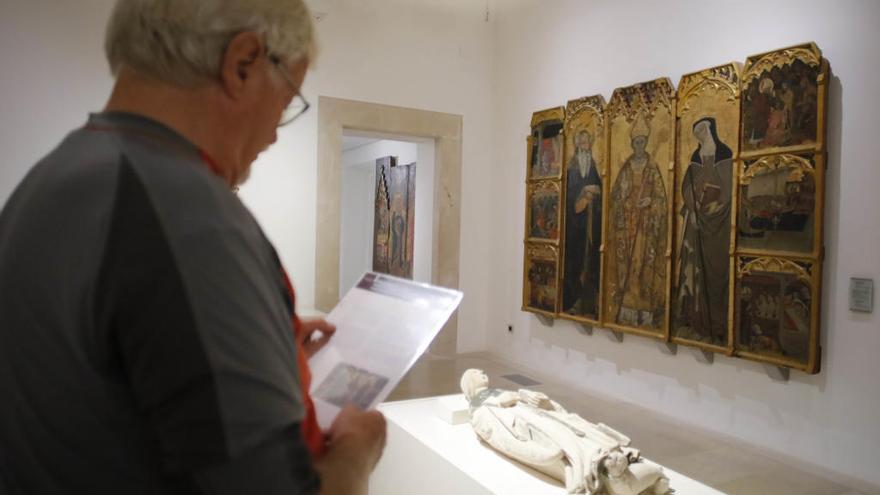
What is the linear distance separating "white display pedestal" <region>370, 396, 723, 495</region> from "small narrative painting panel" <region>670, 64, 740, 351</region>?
2708mm

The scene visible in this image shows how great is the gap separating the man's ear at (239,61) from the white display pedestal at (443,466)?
2.80m

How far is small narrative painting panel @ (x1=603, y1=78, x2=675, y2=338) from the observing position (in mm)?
6645

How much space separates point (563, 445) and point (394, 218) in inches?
383

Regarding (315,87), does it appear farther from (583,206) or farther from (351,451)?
(351,451)

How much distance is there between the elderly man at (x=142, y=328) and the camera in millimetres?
847

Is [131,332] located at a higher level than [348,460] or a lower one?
higher

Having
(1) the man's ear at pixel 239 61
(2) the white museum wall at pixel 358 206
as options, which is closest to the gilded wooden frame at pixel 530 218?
(2) the white museum wall at pixel 358 206

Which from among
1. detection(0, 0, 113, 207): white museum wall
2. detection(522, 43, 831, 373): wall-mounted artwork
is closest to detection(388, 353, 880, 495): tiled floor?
detection(522, 43, 831, 373): wall-mounted artwork

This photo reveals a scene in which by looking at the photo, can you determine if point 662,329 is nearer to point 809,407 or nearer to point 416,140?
point 809,407

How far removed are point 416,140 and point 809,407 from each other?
595 cm

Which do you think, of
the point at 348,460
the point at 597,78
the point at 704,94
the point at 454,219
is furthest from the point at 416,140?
the point at 348,460

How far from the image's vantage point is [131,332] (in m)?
0.85

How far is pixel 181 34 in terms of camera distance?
1053mm

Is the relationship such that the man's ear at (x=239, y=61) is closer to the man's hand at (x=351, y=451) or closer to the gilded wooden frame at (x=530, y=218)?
the man's hand at (x=351, y=451)
